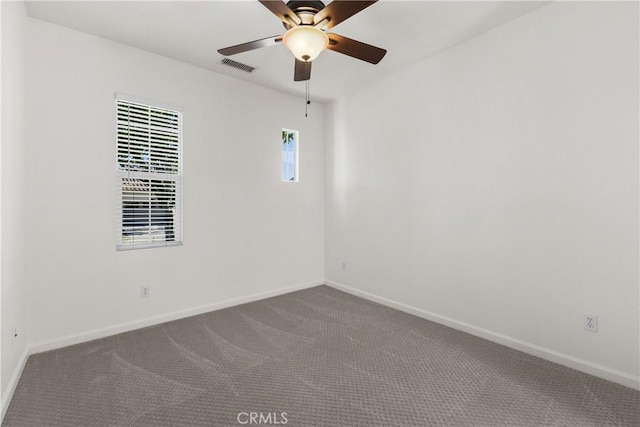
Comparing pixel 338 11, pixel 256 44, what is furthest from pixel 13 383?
pixel 338 11

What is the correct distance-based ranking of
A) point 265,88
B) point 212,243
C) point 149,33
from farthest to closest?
1. point 265,88
2. point 212,243
3. point 149,33

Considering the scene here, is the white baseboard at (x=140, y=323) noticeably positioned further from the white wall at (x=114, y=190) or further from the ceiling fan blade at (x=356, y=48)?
the ceiling fan blade at (x=356, y=48)

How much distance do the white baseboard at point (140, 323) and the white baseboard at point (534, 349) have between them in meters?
1.62

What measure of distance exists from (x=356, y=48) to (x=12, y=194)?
259 cm

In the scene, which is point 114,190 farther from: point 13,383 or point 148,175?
point 13,383

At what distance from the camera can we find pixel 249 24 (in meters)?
2.69

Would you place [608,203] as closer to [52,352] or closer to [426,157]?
[426,157]

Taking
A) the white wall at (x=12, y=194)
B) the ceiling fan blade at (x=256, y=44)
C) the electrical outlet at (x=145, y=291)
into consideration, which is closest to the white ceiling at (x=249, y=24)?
the ceiling fan blade at (x=256, y=44)

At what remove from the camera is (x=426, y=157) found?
3443 mm

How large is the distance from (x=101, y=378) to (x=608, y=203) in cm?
381

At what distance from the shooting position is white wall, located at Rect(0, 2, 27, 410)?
1945mm

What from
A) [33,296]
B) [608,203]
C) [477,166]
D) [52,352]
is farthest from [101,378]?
[608,203]

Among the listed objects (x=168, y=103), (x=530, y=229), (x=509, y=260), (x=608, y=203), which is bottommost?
(x=509, y=260)

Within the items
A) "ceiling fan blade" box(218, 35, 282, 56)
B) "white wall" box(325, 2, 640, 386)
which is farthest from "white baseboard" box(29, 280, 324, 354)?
"ceiling fan blade" box(218, 35, 282, 56)
